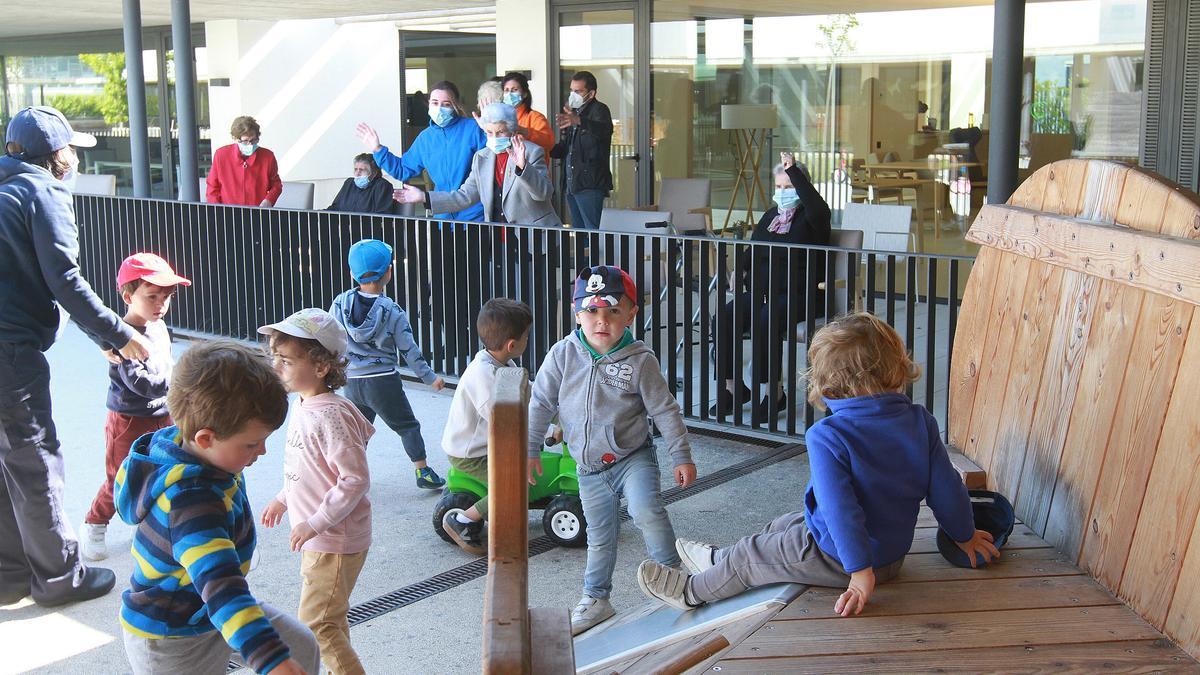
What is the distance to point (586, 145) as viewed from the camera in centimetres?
1091

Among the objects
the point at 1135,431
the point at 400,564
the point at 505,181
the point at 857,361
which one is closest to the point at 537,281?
the point at 505,181

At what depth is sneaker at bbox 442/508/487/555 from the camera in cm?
514

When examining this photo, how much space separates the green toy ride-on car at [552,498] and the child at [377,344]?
750mm

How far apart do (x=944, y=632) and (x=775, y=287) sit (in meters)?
3.88

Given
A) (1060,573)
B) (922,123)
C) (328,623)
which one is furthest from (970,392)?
(922,123)

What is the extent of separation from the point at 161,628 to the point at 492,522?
1.06m

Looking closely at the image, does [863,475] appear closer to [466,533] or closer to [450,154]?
[466,533]

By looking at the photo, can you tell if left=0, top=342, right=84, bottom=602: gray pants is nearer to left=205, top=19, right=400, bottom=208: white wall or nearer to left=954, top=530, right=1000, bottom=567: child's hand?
left=954, top=530, right=1000, bottom=567: child's hand

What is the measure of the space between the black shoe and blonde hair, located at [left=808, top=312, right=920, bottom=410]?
2927mm

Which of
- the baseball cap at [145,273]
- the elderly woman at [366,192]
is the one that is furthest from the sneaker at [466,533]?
the elderly woman at [366,192]

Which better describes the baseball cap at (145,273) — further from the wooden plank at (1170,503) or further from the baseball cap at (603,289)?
the wooden plank at (1170,503)

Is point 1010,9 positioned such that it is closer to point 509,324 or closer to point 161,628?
point 509,324

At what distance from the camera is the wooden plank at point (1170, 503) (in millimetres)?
2859

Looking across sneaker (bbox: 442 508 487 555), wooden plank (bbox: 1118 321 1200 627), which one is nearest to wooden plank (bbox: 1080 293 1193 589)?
wooden plank (bbox: 1118 321 1200 627)
